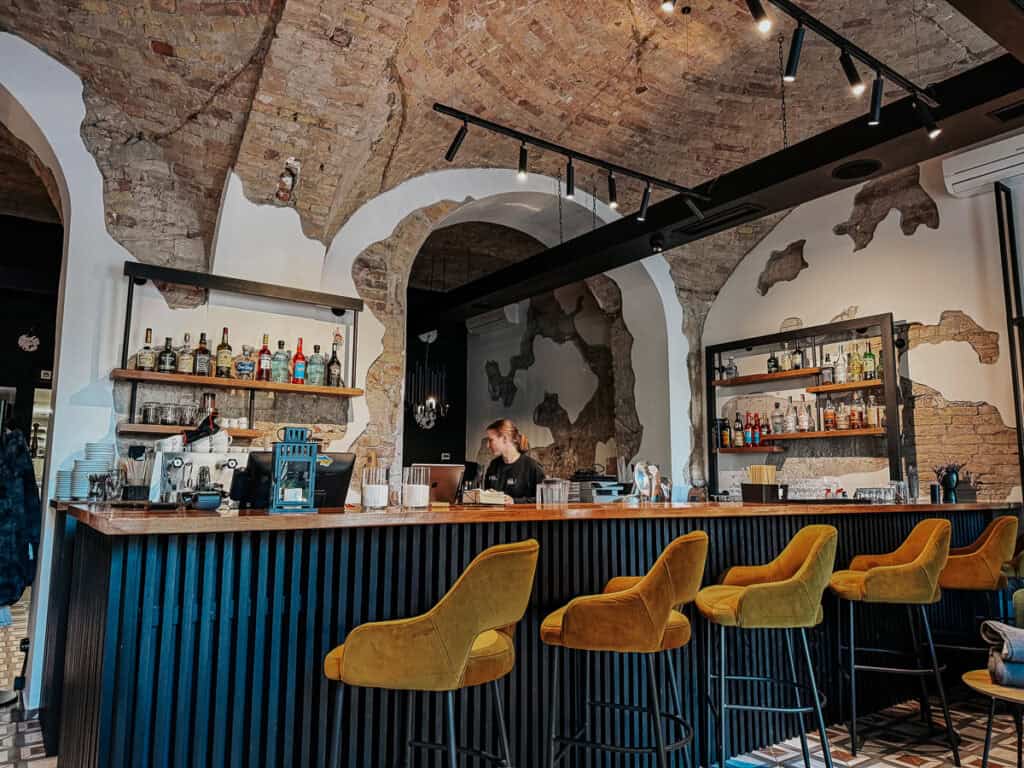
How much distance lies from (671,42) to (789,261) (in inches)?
110

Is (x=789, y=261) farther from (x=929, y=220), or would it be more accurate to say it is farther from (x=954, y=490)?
(x=954, y=490)

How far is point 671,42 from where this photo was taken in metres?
4.42

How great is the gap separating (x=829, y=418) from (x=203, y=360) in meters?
4.93

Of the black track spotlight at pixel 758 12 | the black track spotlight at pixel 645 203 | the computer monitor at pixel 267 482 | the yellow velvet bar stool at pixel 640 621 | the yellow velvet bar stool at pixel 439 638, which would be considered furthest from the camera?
the black track spotlight at pixel 645 203

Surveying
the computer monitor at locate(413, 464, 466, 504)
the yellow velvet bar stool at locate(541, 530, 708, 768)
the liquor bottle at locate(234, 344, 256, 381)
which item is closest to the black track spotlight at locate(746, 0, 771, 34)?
the yellow velvet bar stool at locate(541, 530, 708, 768)

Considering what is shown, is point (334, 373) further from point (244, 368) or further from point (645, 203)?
point (645, 203)

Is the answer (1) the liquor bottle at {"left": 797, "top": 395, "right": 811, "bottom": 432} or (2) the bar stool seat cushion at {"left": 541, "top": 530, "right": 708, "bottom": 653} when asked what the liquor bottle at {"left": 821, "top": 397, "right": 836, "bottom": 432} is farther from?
(2) the bar stool seat cushion at {"left": 541, "top": 530, "right": 708, "bottom": 653}

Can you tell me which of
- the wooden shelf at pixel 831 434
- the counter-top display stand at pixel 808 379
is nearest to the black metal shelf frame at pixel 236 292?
the counter-top display stand at pixel 808 379

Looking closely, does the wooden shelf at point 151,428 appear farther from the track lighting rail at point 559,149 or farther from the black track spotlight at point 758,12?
the black track spotlight at point 758,12

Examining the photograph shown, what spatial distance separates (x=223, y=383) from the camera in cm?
441

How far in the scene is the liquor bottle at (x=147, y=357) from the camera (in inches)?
167

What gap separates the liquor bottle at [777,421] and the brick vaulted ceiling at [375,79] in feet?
8.09

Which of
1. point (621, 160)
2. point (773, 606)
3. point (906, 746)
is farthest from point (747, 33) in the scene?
point (906, 746)

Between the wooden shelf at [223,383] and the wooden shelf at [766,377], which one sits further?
the wooden shelf at [766,377]
